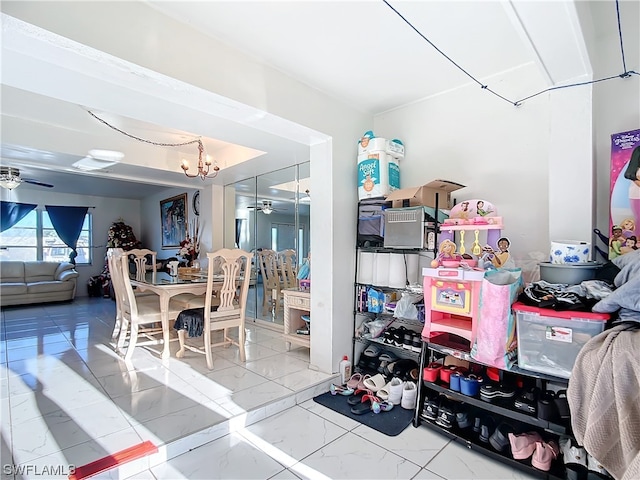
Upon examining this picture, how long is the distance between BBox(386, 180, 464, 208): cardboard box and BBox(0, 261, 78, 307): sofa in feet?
22.7

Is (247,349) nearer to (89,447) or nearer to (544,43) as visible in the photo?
(89,447)

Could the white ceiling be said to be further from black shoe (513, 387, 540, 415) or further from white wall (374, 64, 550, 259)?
black shoe (513, 387, 540, 415)

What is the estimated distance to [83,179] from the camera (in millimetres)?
5711

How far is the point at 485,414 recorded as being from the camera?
204cm

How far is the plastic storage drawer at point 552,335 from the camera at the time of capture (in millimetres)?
1481

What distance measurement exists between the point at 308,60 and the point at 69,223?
742cm

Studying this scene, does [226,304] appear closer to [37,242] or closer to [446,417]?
[446,417]

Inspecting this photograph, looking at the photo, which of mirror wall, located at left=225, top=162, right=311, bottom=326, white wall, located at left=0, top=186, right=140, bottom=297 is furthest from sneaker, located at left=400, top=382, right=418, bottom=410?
white wall, located at left=0, top=186, right=140, bottom=297

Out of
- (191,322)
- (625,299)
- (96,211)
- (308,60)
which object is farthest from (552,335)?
(96,211)

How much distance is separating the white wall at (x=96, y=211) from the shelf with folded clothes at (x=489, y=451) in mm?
8136

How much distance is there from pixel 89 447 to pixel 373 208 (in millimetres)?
2432

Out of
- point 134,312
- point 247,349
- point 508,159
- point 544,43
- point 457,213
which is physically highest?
point 544,43

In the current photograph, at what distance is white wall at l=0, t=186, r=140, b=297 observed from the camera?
6.79 metres

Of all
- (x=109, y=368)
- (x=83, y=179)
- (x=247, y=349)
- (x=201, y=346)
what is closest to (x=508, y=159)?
(x=247, y=349)
